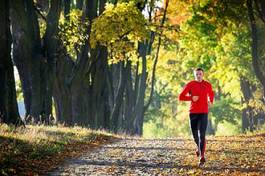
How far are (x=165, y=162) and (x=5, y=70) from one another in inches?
235

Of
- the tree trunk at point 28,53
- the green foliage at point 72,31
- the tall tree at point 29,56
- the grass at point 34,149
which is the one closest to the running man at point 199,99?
the grass at point 34,149

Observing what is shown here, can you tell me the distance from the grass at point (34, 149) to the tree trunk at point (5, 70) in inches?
50.1

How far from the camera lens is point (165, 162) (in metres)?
12.1

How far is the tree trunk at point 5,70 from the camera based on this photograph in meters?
15.6

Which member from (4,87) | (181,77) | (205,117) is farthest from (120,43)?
(181,77)

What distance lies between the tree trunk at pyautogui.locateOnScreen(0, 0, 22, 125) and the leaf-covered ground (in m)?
2.99

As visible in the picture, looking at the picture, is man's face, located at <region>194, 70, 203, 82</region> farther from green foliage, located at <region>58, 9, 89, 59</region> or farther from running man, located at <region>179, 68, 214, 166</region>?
green foliage, located at <region>58, 9, 89, 59</region>

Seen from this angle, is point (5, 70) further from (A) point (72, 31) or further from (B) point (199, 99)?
(A) point (72, 31)

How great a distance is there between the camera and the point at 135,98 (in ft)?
117

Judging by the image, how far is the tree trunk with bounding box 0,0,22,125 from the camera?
1559 centimetres

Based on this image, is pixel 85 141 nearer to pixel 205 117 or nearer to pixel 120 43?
pixel 205 117

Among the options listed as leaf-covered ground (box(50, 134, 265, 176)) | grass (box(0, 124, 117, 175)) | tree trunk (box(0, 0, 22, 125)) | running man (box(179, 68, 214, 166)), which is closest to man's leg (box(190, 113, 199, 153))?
running man (box(179, 68, 214, 166))

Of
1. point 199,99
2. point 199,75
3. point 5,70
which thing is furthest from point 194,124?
point 5,70

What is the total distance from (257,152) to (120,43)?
12260 mm
